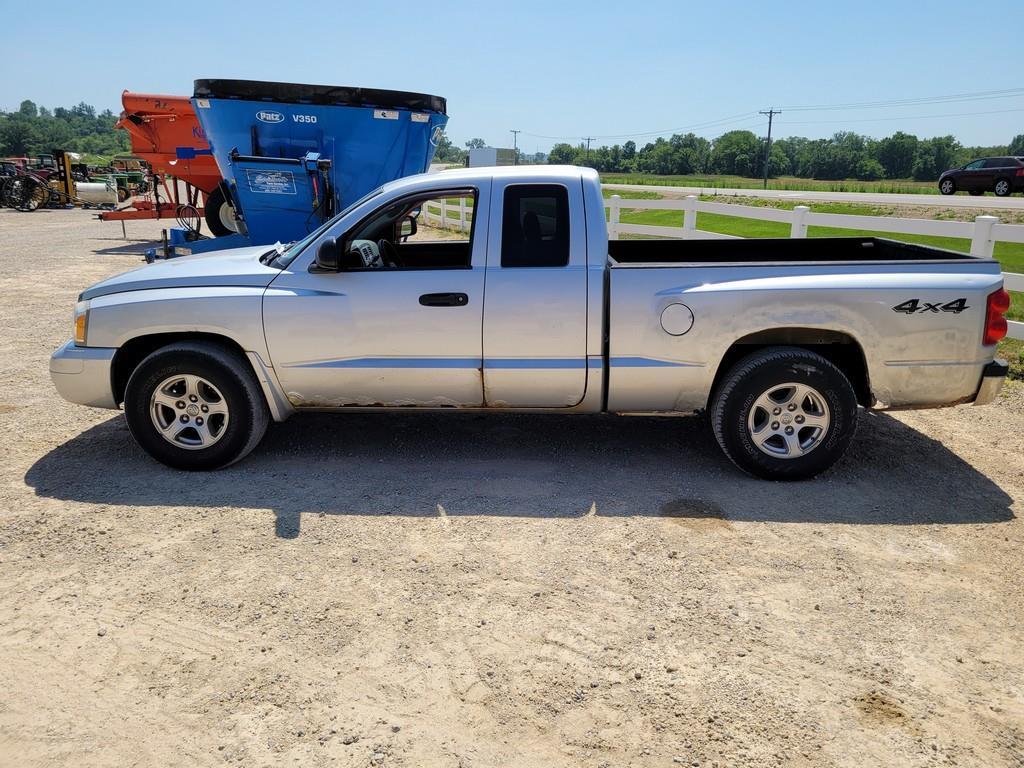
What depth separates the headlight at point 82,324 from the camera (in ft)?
16.4

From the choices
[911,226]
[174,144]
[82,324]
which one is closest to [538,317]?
[82,324]

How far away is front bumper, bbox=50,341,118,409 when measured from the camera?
16.4ft

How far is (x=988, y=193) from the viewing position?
1244 inches

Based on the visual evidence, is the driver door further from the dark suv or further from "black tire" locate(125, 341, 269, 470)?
the dark suv

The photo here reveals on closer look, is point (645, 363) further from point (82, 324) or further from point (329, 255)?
point (82, 324)

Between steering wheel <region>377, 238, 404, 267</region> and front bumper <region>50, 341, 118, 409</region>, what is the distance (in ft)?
6.13

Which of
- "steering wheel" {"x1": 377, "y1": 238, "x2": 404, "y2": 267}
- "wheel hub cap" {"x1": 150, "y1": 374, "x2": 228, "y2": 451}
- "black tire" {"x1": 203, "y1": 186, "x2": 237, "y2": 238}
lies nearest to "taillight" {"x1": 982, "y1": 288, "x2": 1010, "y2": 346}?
"steering wheel" {"x1": 377, "y1": 238, "x2": 404, "y2": 267}

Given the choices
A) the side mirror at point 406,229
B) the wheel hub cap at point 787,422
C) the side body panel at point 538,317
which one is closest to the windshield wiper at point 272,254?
the side mirror at point 406,229

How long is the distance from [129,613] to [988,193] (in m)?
36.3

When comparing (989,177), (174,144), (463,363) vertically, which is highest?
(989,177)

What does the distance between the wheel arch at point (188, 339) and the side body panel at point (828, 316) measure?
217 centimetres

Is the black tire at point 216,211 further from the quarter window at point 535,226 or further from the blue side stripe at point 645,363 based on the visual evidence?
the blue side stripe at point 645,363

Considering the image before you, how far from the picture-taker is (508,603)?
3.55 metres

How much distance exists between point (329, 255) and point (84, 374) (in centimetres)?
183
